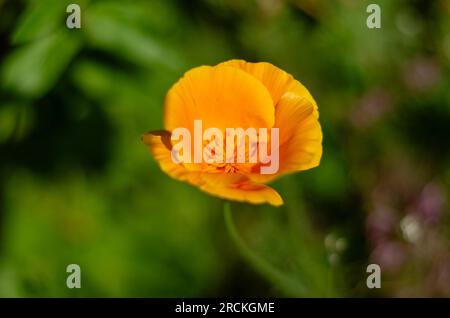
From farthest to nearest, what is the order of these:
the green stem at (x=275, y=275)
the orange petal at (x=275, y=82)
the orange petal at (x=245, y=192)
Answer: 1. the green stem at (x=275, y=275)
2. the orange petal at (x=275, y=82)
3. the orange petal at (x=245, y=192)

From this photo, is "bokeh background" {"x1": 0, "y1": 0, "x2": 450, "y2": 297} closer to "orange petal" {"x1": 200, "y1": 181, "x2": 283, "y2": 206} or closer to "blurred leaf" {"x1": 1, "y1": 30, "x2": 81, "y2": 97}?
"blurred leaf" {"x1": 1, "y1": 30, "x2": 81, "y2": 97}

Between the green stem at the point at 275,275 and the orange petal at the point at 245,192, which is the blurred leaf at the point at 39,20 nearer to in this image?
the orange petal at the point at 245,192

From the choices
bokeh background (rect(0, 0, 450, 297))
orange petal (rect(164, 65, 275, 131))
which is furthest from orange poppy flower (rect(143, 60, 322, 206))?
bokeh background (rect(0, 0, 450, 297))

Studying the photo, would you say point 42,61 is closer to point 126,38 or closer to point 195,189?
point 126,38

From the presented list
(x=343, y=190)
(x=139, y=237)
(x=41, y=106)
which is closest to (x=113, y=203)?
(x=139, y=237)

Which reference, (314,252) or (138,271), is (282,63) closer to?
(314,252)

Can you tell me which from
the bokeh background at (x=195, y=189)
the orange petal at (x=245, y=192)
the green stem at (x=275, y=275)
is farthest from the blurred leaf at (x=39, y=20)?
the green stem at (x=275, y=275)
